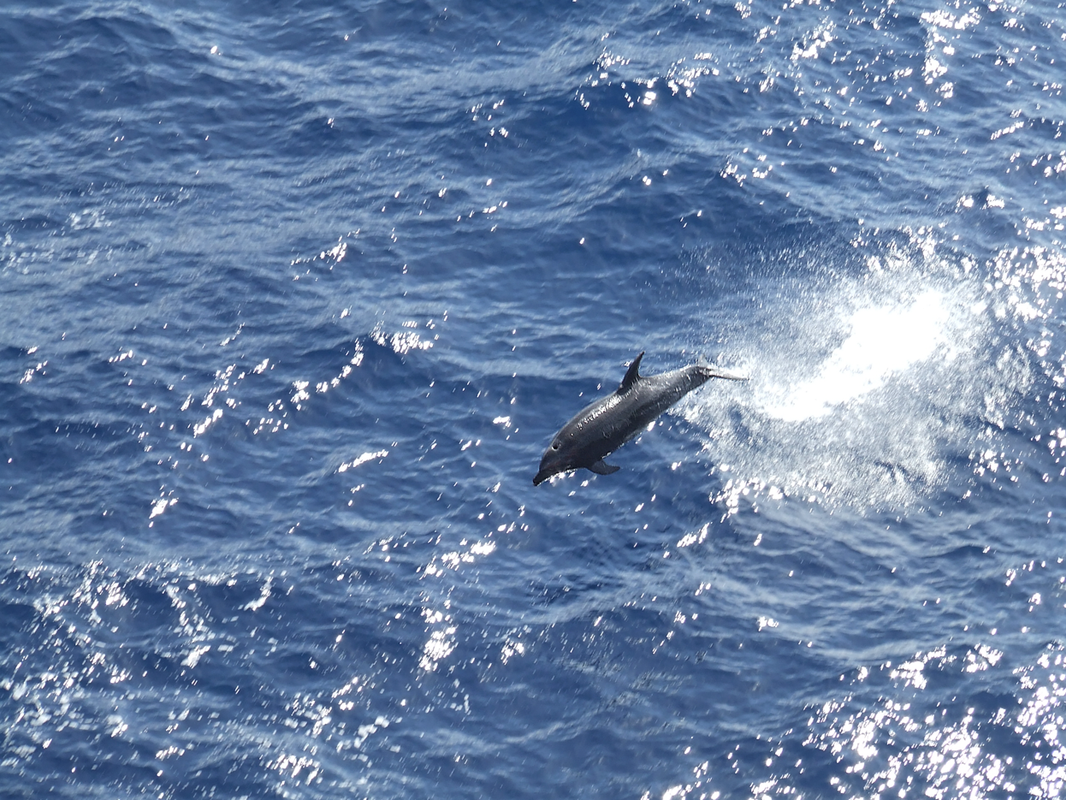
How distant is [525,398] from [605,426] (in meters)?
16.4

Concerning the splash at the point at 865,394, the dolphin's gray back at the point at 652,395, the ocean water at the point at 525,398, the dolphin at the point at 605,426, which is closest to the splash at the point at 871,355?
the splash at the point at 865,394

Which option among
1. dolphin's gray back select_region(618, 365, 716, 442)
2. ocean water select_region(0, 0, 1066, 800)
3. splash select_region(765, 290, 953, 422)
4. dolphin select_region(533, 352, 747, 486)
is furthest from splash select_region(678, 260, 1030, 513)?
dolphin select_region(533, 352, 747, 486)

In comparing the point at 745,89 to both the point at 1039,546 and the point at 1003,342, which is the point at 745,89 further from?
the point at 1039,546

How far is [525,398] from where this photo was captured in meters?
46.6

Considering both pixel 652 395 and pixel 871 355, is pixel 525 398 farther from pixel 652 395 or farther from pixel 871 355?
pixel 652 395

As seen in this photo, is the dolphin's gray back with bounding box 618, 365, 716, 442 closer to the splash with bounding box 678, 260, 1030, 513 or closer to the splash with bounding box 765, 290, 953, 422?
the splash with bounding box 678, 260, 1030, 513

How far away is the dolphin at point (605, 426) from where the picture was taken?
99.0 ft

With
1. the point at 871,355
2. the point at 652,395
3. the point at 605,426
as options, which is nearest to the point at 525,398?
the point at 871,355

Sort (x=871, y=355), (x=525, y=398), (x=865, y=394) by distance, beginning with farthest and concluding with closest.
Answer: (x=871, y=355) → (x=865, y=394) → (x=525, y=398)

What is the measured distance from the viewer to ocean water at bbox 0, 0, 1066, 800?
123 ft

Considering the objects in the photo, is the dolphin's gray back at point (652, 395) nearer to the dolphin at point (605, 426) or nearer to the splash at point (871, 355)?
the dolphin at point (605, 426)

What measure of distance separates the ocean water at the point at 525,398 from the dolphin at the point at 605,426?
10.3 m

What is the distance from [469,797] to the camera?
1404 inches

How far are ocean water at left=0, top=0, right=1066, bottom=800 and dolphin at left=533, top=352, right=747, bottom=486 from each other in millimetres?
10323
